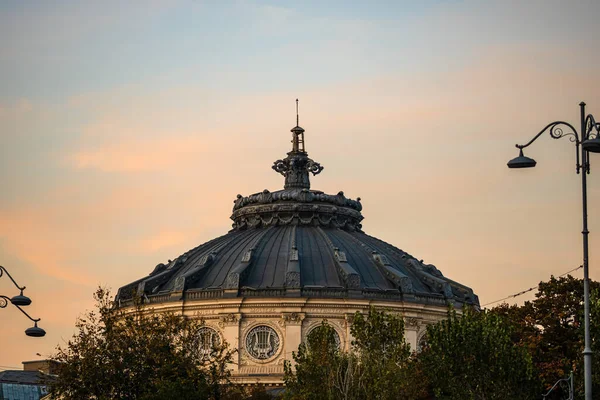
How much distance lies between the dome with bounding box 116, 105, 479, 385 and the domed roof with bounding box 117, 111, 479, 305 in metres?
0.07

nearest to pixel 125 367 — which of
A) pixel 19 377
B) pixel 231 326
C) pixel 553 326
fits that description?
pixel 553 326

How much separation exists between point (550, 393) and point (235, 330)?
3505cm

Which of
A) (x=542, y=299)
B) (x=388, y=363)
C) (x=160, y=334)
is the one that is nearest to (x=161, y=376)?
(x=160, y=334)

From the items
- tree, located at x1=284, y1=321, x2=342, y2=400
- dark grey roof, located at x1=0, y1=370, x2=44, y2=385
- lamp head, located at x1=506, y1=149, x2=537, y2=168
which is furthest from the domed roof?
lamp head, located at x1=506, y1=149, x2=537, y2=168

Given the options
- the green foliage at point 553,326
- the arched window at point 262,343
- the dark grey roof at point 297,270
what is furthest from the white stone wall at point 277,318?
the green foliage at point 553,326

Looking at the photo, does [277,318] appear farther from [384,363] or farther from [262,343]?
[384,363]

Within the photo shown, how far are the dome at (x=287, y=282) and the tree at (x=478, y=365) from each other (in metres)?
37.0

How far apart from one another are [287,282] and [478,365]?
139 ft

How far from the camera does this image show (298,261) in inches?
4983

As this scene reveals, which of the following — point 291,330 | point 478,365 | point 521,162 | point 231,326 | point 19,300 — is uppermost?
point 231,326

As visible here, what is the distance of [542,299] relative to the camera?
9831cm

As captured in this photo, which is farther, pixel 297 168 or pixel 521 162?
pixel 297 168

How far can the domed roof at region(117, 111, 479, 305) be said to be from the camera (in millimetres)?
125562

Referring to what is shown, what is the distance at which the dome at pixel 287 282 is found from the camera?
124 metres
